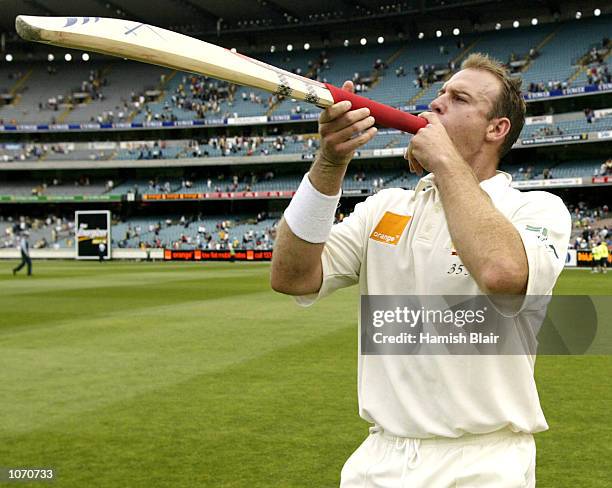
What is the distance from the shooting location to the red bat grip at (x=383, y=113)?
2395 millimetres

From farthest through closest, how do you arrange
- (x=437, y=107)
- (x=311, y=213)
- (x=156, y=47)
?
(x=437, y=107) < (x=311, y=213) < (x=156, y=47)

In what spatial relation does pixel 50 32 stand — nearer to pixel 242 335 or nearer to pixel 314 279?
pixel 314 279

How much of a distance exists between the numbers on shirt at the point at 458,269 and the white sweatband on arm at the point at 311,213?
49 cm

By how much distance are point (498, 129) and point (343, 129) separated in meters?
0.84

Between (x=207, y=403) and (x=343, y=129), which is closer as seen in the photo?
(x=343, y=129)

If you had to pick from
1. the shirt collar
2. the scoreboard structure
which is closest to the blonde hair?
the shirt collar

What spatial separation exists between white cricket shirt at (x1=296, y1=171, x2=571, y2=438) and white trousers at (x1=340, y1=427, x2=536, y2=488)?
5 centimetres

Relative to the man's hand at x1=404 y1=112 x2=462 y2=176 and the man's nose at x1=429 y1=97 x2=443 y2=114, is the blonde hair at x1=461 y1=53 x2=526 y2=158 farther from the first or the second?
the man's hand at x1=404 y1=112 x2=462 y2=176

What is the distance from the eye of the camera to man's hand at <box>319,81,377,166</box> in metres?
2.40

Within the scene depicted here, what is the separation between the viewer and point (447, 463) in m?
2.64

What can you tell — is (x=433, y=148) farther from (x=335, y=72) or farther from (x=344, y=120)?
(x=335, y=72)

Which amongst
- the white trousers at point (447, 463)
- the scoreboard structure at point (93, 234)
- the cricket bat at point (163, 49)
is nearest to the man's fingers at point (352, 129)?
the cricket bat at point (163, 49)

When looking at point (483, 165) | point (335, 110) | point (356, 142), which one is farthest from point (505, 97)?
point (335, 110)

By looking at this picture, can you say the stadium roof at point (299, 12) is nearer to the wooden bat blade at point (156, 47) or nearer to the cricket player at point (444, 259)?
the cricket player at point (444, 259)
